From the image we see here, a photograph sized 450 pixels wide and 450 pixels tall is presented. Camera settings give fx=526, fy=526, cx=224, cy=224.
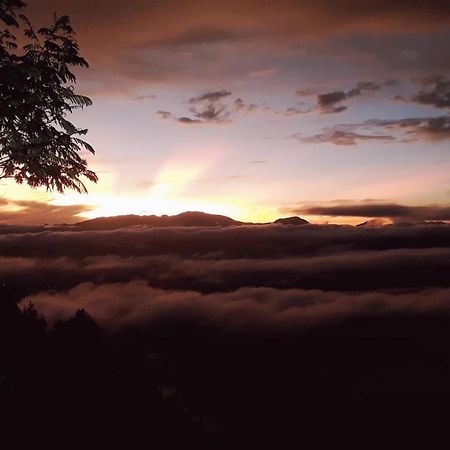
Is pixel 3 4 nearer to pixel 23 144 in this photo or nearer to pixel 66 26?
pixel 66 26

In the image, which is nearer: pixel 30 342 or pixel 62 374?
pixel 30 342

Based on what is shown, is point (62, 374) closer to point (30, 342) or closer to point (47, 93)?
point (30, 342)

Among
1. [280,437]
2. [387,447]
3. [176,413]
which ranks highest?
[176,413]

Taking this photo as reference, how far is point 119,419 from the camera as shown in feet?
303

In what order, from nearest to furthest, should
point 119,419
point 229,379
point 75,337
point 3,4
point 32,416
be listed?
point 3,4
point 32,416
point 75,337
point 119,419
point 229,379

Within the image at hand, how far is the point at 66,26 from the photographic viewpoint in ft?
56.8

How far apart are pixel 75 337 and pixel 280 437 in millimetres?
93106

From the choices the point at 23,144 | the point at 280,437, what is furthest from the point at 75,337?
the point at 280,437

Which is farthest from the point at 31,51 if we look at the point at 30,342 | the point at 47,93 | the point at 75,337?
the point at 75,337

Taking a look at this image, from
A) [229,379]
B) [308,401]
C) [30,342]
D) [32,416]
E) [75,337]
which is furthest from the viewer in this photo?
[229,379]

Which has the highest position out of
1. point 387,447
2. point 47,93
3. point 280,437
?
point 47,93

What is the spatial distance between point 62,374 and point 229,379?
123 meters

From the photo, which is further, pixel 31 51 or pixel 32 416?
pixel 32 416

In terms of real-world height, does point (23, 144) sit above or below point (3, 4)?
below
